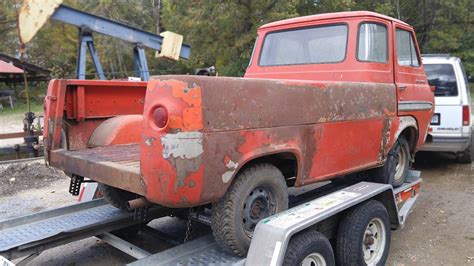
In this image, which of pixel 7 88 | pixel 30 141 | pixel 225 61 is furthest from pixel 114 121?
pixel 7 88

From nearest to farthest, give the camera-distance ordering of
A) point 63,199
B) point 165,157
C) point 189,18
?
point 165,157 < point 63,199 < point 189,18

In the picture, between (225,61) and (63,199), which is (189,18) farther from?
(63,199)

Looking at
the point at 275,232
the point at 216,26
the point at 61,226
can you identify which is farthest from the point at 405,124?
the point at 216,26

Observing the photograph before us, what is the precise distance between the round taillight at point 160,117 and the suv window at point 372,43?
98.5 inches

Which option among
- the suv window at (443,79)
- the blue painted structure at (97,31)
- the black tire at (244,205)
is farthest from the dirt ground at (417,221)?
the blue painted structure at (97,31)

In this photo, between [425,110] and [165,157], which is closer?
[165,157]

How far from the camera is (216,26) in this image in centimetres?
1972

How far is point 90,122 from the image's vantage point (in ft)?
13.3

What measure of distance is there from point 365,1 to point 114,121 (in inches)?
969

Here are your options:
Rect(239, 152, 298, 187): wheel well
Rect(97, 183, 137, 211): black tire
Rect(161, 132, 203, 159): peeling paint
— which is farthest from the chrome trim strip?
Rect(97, 183, 137, 211): black tire

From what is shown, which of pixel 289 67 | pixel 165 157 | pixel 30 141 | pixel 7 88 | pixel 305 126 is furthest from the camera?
pixel 7 88

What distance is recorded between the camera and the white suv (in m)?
7.36

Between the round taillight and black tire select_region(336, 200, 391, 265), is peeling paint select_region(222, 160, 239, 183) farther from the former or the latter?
black tire select_region(336, 200, 391, 265)

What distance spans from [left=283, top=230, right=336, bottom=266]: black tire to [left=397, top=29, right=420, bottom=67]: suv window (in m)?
2.51
